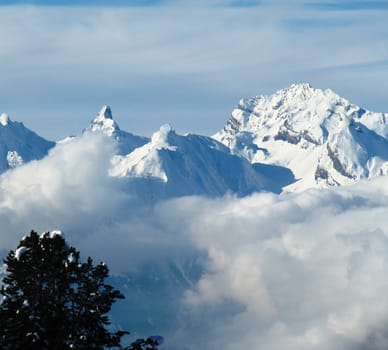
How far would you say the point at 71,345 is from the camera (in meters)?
75.1

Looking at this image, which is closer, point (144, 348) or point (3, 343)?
point (3, 343)

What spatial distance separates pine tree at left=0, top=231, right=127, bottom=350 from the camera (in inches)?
3054

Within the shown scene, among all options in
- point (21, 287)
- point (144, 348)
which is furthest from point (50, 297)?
point (144, 348)

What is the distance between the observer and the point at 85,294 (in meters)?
78.6

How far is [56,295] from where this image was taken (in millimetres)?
78875

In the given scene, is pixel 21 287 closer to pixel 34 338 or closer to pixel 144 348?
pixel 34 338

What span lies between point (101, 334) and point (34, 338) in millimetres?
4713

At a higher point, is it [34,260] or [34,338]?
[34,260]

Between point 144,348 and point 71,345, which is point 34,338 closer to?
point 71,345

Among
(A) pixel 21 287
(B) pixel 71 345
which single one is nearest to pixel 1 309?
(A) pixel 21 287

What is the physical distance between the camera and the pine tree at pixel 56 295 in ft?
254

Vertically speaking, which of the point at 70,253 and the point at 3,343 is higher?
the point at 70,253

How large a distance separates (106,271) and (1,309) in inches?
309

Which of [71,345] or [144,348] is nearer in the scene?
[71,345]
